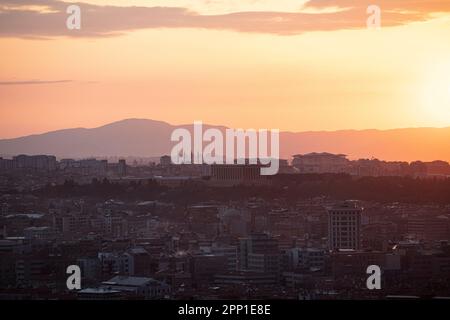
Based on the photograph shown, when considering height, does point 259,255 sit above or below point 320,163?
below

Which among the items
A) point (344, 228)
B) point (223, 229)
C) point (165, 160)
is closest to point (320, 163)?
point (165, 160)

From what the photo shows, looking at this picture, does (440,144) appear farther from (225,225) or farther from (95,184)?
(225,225)

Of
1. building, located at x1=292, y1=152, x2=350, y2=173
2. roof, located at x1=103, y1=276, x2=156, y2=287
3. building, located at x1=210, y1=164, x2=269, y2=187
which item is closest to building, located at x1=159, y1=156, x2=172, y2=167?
building, located at x1=292, y1=152, x2=350, y2=173

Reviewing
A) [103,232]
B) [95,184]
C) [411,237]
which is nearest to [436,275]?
[411,237]

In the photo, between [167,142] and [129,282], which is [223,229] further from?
[167,142]

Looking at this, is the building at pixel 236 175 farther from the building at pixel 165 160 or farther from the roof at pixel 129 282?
the roof at pixel 129 282

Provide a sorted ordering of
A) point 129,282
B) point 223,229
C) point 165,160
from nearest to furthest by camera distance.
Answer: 1. point 129,282
2. point 223,229
3. point 165,160

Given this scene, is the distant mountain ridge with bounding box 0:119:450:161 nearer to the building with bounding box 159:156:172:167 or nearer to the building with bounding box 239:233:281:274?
the building with bounding box 159:156:172:167
